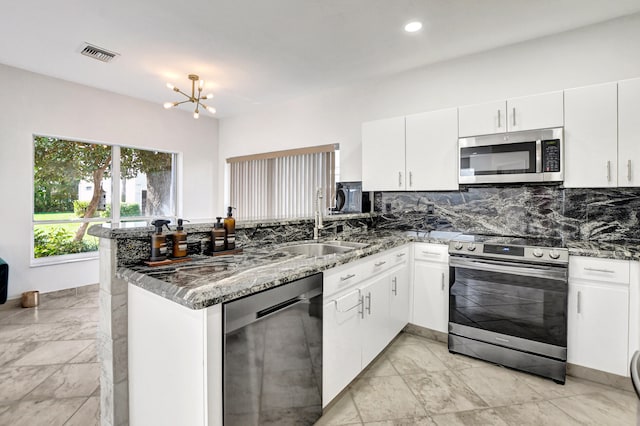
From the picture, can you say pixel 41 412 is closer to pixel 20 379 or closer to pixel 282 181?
pixel 20 379

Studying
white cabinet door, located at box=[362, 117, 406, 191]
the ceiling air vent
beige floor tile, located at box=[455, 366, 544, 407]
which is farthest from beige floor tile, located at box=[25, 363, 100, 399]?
the ceiling air vent

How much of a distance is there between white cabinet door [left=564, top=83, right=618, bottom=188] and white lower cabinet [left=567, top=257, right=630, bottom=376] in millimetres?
691

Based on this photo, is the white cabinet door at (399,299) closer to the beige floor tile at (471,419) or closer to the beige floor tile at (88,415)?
the beige floor tile at (471,419)

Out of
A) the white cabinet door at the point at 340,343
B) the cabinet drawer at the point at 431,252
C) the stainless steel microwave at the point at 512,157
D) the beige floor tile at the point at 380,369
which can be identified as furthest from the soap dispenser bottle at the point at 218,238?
the stainless steel microwave at the point at 512,157

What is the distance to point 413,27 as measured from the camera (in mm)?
2762

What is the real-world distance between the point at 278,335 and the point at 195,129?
205 inches

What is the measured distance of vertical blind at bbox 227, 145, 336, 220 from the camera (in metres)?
4.45

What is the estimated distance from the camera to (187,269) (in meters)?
1.52

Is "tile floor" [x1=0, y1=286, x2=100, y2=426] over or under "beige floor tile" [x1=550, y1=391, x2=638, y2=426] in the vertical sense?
over

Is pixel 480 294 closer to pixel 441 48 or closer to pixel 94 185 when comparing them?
pixel 441 48

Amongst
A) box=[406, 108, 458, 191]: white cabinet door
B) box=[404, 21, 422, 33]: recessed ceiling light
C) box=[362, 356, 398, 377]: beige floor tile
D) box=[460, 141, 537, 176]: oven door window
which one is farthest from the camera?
box=[406, 108, 458, 191]: white cabinet door

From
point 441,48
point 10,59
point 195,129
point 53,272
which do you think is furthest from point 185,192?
point 441,48

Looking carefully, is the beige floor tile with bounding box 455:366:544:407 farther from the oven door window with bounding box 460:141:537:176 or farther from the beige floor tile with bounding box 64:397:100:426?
the beige floor tile with bounding box 64:397:100:426

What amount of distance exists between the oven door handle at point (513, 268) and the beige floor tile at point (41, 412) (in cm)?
292
